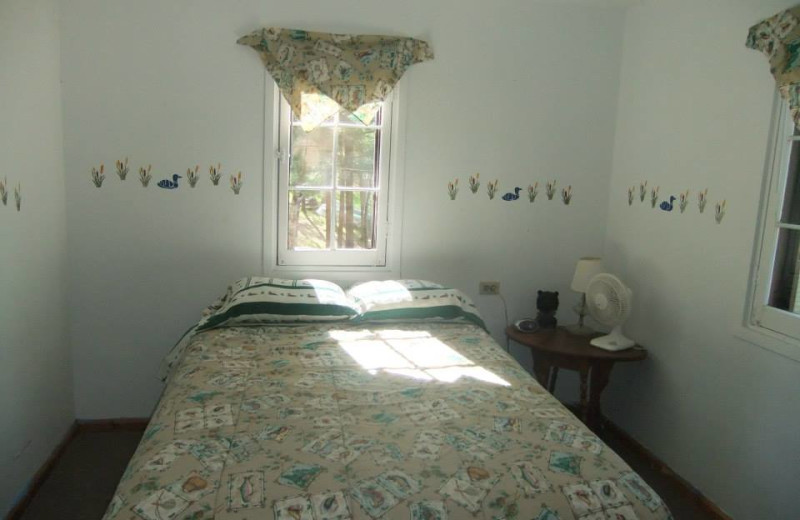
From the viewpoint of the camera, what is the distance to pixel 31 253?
108 inches

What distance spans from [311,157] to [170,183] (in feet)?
2.44

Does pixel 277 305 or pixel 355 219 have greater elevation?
pixel 355 219

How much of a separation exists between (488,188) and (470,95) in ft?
1.71

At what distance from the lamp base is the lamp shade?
0.80ft

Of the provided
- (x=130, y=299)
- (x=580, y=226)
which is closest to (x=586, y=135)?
(x=580, y=226)

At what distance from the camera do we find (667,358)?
10.2 feet

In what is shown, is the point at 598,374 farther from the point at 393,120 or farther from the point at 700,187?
the point at 393,120

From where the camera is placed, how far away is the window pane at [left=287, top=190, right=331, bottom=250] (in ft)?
11.4

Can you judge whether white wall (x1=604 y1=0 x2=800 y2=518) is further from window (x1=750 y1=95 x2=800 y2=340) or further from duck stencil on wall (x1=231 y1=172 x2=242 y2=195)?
duck stencil on wall (x1=231 y1=172 x2=242 y2=195)

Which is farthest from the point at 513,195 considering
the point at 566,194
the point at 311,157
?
the point at 311,157

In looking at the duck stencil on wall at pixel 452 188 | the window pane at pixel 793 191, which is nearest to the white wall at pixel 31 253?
the duck stencil on wall at pixel 452 188

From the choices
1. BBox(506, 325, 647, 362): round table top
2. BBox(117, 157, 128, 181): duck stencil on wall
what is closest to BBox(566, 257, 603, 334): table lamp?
BBox(506, 325, 647, 362): round table top

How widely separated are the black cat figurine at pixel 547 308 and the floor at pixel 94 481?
2.21 ft

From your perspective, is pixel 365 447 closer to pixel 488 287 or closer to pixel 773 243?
pixel 773 243
